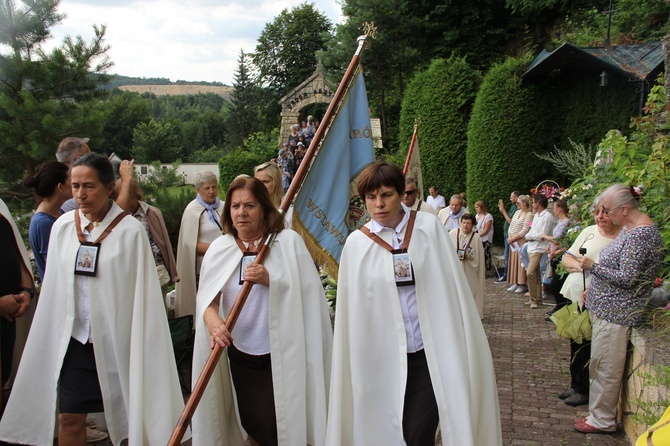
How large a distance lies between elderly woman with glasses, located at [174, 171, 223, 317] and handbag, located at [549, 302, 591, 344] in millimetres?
3432

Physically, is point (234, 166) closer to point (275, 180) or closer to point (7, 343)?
point (275, 180)

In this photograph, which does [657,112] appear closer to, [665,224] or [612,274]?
[665,224]

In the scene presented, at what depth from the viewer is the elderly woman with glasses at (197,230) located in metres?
6.05

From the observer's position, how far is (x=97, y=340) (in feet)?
11.7

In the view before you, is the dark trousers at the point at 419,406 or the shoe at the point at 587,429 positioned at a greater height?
the dark trousers at the point at 419,406

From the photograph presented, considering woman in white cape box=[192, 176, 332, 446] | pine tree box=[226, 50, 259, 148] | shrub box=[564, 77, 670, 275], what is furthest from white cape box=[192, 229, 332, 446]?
pine tree box=[226, 50, 259, 148]

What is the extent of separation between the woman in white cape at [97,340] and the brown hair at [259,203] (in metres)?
0.58

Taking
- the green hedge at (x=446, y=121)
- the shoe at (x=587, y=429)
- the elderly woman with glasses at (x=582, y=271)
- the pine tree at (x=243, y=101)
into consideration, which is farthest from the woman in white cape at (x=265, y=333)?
the pine tree at (x=243, y=101)

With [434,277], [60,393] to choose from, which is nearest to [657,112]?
[434,277]

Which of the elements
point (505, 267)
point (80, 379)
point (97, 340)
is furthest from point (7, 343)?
point (505, 267)

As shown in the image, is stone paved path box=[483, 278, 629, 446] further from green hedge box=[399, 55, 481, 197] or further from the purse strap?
green hedge box=[399, 55, 481, 197]

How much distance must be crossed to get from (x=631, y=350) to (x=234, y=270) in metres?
3.21

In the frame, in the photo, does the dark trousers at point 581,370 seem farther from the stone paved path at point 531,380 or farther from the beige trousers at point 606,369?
the beige trousers at point 606,369

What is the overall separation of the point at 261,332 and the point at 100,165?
1.43 meters
